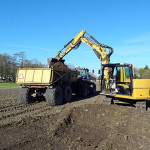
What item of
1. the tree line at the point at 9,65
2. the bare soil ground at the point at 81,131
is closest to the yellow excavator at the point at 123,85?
the bare soil ground at the point at 81,131

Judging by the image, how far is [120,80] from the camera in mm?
8727

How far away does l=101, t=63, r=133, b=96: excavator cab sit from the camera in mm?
8359

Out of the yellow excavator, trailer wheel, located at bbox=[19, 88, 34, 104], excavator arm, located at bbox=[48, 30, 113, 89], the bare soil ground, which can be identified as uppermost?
excavator arm, located at bbox=[48, 30, 113, 89]

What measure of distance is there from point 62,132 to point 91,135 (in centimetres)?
86

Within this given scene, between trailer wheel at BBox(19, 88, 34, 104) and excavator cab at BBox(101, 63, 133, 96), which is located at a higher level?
excavator cab at BBox(101, 63, 133, 96)

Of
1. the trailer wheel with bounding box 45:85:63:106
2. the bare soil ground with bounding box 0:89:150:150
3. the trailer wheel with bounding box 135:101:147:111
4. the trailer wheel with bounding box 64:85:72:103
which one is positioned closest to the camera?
the bare soil ground with bounding box 0:89:150:150

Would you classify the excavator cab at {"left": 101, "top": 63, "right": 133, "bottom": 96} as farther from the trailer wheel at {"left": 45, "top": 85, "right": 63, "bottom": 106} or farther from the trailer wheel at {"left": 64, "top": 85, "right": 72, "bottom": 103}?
the trailer wheel at {"left": 45, "top": 85, "right": 63, "bottom": 106}

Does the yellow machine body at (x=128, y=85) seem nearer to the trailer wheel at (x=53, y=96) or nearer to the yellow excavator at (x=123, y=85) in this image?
the yellow excavator at (x=123, y=85)

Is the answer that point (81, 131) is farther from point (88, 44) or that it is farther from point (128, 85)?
point (88, 44)

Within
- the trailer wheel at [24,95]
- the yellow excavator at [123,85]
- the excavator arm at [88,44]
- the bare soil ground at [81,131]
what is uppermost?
the excavator arm at [88,44]

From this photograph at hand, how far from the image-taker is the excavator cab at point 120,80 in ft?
27.4

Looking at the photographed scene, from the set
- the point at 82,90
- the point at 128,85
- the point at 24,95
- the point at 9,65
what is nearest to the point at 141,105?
the point at 128,85

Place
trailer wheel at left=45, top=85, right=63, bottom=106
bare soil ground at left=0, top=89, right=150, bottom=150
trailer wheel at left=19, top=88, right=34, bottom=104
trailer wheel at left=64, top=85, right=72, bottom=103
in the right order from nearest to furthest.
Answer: bare soil ground at left=0, top=89, right=150, bottom=150 → trailer wheel at left=45, top=85, right=63, bottom=106 → trailer wheel at left=19, top=88, right=34, bottom=104 → trailer wheel at left=64, top=85, right=72, bottom=103

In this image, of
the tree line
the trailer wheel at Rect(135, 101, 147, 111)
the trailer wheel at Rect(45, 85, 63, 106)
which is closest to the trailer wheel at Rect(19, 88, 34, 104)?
the trailer wheel at Rect(45, 85, 63, 106)
